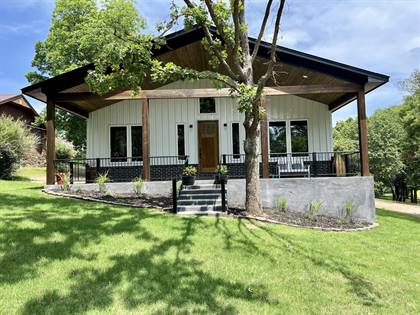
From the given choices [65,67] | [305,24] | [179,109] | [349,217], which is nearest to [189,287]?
[349,217]

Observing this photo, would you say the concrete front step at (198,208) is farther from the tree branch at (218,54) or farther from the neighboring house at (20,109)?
the neighboring house at (20,109)

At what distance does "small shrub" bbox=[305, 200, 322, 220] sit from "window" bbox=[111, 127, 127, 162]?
7.71 meters

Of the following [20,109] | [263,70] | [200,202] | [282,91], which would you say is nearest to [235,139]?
[263,70]

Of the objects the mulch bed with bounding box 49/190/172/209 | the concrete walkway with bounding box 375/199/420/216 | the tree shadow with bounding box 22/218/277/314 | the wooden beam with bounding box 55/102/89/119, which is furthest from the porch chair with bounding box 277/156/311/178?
the wooden beam with bounding box 55/102/89/119

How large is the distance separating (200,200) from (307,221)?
9.66ft

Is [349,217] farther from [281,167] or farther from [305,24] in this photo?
[305,24]

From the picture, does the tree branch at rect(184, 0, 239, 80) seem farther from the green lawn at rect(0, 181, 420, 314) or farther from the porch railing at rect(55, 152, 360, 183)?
the porch railing at rect(55, 152, 360, 183)

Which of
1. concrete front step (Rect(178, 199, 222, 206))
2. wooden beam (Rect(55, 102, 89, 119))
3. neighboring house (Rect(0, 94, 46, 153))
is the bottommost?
concrete front step (Rect(178, 199, 222, 206))

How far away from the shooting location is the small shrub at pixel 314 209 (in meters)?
9.85

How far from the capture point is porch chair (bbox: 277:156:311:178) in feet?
41.9

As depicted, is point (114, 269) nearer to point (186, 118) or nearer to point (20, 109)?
point (186, 118)

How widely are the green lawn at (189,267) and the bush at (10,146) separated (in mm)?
11351

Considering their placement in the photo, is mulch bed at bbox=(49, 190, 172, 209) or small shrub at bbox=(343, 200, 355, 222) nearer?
mulch bed at bbox=(49, 190, 172, 209)

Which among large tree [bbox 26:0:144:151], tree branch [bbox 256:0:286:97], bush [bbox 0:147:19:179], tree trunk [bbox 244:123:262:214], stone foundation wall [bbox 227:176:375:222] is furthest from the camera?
large tree [bbox 26:0:144:151]
